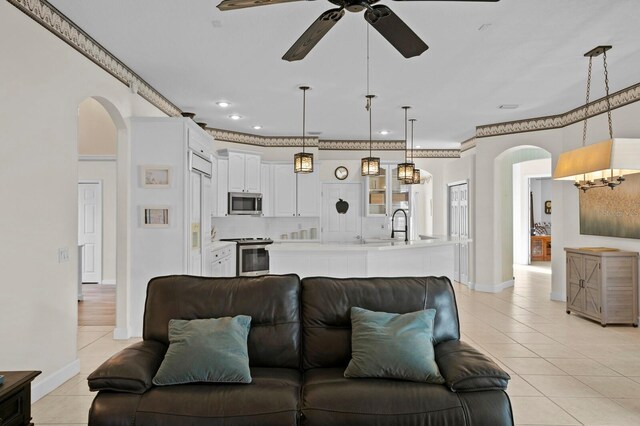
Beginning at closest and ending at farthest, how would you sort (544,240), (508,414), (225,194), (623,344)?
1. (508,414)
2. (623,344)
3. (225,194)
4. (544,240)

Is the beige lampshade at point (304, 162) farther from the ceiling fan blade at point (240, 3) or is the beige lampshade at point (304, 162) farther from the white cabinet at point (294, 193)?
the ceiling fan blade at point (240, 3)

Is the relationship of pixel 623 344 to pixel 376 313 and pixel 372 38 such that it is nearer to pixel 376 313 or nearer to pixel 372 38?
pixel 376 313

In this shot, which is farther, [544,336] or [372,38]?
[544,336]

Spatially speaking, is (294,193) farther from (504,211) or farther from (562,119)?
(562,119)

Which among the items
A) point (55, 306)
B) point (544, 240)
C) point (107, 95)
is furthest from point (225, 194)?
point (544, 240)

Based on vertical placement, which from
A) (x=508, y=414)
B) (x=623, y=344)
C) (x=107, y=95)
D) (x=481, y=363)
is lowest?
(x=623, y=344)

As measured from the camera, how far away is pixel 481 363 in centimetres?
229

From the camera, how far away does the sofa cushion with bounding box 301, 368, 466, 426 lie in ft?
6.92

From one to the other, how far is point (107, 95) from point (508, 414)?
4346mm

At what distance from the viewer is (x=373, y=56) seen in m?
4.53

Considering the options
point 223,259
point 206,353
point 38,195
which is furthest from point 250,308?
point 223,259

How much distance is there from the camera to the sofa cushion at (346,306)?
264cm

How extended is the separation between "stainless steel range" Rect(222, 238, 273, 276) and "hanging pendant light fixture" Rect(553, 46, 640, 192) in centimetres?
471

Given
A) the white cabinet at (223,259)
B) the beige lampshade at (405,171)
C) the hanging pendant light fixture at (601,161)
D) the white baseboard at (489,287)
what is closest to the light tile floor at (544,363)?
the white baseboard at (489,287)
